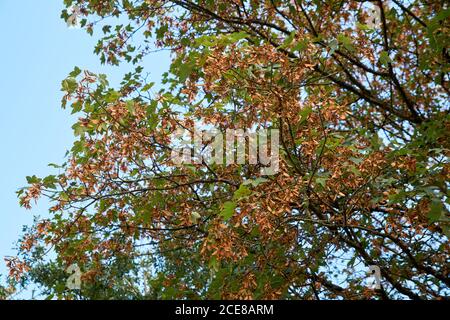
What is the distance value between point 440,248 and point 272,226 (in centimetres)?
294

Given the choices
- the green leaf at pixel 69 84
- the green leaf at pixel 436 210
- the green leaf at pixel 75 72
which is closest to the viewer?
the green leaf at pixel 436 210

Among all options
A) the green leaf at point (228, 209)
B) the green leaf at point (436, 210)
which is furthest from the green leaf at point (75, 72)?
the green leaf at point (436, 210)

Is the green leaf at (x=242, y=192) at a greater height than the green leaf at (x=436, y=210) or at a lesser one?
greater

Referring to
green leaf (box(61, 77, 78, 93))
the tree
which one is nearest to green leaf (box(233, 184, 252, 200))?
the tree

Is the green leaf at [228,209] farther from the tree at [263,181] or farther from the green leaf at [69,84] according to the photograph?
the green leaf at [69,84]

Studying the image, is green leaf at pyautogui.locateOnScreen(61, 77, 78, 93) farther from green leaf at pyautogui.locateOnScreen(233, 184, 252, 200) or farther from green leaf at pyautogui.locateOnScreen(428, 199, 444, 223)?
green leaf at pyautogui.locateOnScreen(428, 199, 444, 223)

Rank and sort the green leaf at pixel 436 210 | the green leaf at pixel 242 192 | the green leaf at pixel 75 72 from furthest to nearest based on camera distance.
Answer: the green leaf at pixel 75 72 < the green leaf at pixel 436 210 < the green leaf at pixel 242 192

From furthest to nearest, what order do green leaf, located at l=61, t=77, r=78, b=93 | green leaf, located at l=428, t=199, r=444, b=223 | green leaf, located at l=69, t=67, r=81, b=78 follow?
green leaf, located at l=69, t=67, r=81, b=78, green leaf, located at l=61, t=77, r=78, b=93, green leaf, located at l=428, t=199, r=444, b=223

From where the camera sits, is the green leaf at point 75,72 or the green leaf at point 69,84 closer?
the green leaf at point 69,84

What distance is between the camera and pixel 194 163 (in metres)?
6.02

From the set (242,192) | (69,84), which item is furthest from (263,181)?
(69,84)

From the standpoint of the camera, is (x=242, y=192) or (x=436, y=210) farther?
(x=436, y=210)

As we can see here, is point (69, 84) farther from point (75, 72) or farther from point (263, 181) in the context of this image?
point (263, 181)

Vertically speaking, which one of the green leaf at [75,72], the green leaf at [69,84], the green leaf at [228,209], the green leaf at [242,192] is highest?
the green leaf at [75,72]
